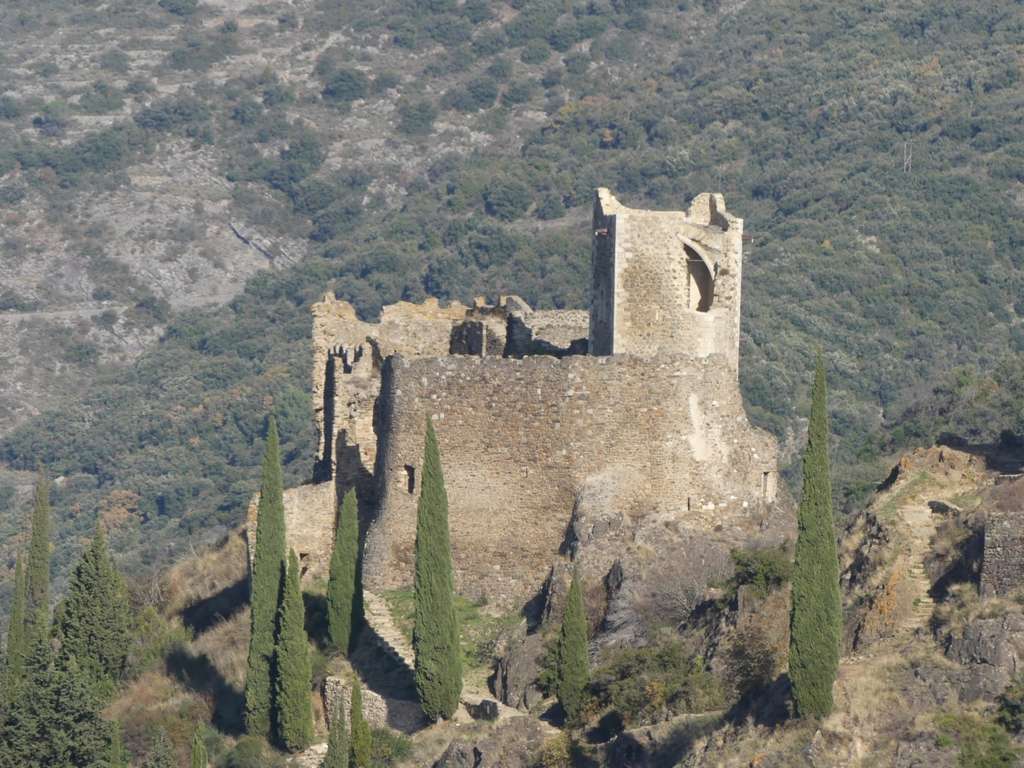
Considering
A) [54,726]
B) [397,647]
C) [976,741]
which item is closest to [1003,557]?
[976,741]

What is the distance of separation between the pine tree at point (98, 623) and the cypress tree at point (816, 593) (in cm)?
1557

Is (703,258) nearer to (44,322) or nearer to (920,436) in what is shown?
(920,436)

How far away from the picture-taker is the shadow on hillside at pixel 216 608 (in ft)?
162

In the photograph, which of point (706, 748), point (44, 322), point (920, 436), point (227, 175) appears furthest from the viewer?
point (227, 175)

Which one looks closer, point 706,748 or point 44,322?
point 706,748

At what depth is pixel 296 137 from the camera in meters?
120

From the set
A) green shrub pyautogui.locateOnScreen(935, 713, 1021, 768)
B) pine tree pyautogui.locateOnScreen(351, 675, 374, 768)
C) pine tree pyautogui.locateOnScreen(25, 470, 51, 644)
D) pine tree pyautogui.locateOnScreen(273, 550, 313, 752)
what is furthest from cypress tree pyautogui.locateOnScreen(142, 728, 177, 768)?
green shrub pyautogui.locateOnScreen(935, 713, 1021, 768)

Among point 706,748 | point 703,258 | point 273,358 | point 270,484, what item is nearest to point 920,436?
point 703,258

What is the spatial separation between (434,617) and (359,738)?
7.20 feet

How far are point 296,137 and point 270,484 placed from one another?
76454 mm

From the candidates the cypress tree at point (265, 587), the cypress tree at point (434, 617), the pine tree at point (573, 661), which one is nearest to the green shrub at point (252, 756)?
the cypress tree at point (265, 587)

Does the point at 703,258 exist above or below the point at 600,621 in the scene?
above

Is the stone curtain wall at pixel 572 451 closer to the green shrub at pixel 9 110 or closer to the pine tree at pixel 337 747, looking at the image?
the pine tree at pixel 337 747

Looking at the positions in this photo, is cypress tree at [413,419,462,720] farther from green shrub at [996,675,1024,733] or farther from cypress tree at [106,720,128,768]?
green shrub at [996,675,1024,733]
